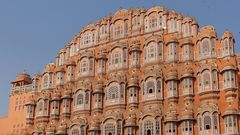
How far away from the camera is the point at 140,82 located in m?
44.7

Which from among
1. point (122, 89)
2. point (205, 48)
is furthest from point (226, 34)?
point (122, 89)

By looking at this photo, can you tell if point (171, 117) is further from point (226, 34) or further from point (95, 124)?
point (226, 34)

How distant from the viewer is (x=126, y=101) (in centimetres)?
4472

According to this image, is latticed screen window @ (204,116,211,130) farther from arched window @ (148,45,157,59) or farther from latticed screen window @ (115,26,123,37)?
latticed screen window @ (115,26,123,37)

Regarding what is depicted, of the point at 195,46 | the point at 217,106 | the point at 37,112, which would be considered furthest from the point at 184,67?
the point at 37,112

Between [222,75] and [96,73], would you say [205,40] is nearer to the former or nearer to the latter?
[222,75]

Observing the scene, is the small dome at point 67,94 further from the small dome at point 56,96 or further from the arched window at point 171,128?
the arched window at point 171,128

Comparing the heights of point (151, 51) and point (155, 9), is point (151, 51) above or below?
below

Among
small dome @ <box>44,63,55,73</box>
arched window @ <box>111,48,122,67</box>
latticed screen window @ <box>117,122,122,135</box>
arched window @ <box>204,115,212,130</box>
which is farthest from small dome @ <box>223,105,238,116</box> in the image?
small dome @ <box>44,63,55,73</box>

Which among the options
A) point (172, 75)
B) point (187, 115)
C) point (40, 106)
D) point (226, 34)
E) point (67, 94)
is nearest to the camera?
point (187, 115)

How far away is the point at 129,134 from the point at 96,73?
29.3 feet

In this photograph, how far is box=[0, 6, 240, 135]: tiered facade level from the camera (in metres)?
40.5

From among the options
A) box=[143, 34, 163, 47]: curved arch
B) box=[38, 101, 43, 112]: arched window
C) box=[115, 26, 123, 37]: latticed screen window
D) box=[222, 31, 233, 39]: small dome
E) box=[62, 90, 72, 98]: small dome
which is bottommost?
box=[38, 101, 43, 112]: arched window

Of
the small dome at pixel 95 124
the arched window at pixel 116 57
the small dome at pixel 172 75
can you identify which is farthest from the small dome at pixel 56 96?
the small dome at pixel 172 75
